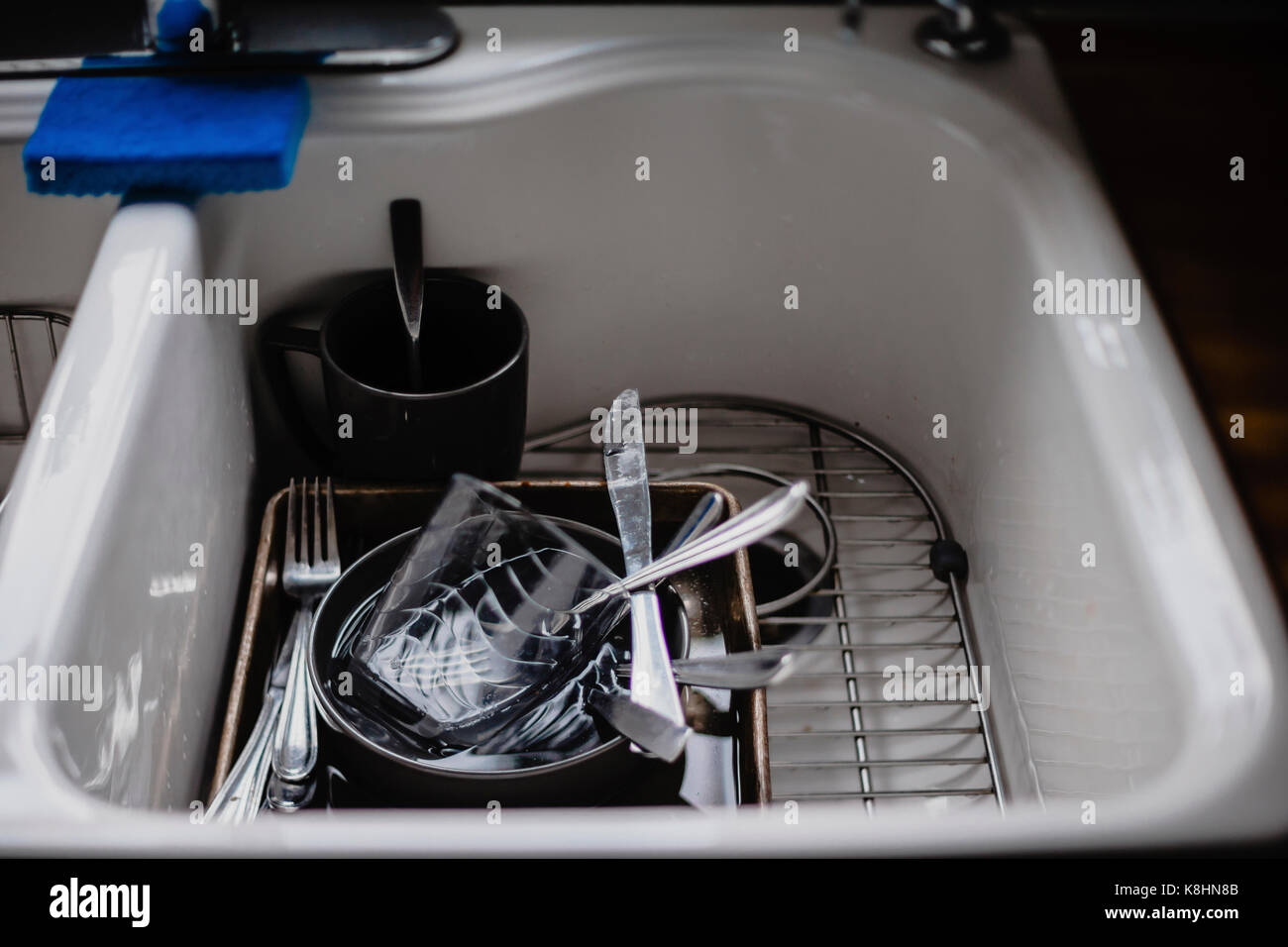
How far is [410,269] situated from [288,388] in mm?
100

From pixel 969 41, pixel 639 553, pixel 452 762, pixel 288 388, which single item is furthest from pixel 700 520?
pixel 969 41

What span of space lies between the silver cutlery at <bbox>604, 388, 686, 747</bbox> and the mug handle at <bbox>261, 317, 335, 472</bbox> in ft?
0.62

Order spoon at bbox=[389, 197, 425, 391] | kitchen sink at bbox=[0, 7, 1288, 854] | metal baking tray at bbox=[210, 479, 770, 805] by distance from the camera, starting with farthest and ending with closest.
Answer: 1. spoon at bbox=[389, 197, 425, 391]
2. metal baking tray at bbox=[210, 479, 770, 805]
3. kitchen sink at bbox=[0, 7, 1288, 854]

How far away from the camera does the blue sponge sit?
1.79 feet

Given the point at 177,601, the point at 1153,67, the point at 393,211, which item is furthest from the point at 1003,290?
the point at 177,601

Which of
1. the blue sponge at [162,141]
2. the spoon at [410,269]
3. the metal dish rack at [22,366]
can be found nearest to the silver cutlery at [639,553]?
the spoon at [410,269]

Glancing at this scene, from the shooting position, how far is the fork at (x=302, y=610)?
455mm

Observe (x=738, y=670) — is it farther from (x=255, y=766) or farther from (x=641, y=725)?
(x=255, y=766)

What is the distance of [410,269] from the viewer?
61 centimetres

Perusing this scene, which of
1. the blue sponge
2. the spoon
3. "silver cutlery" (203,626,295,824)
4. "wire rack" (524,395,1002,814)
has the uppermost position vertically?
the blue sponge

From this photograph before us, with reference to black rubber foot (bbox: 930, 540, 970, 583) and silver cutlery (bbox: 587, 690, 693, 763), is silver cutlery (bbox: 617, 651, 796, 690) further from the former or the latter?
black rubber foot (bbox: 930, 540, 970, 583)

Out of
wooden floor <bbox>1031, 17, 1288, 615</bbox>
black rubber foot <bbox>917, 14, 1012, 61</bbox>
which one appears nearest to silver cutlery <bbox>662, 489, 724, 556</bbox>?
wooden floor <bbox>1031, 17, 1288, 615</bbox>
